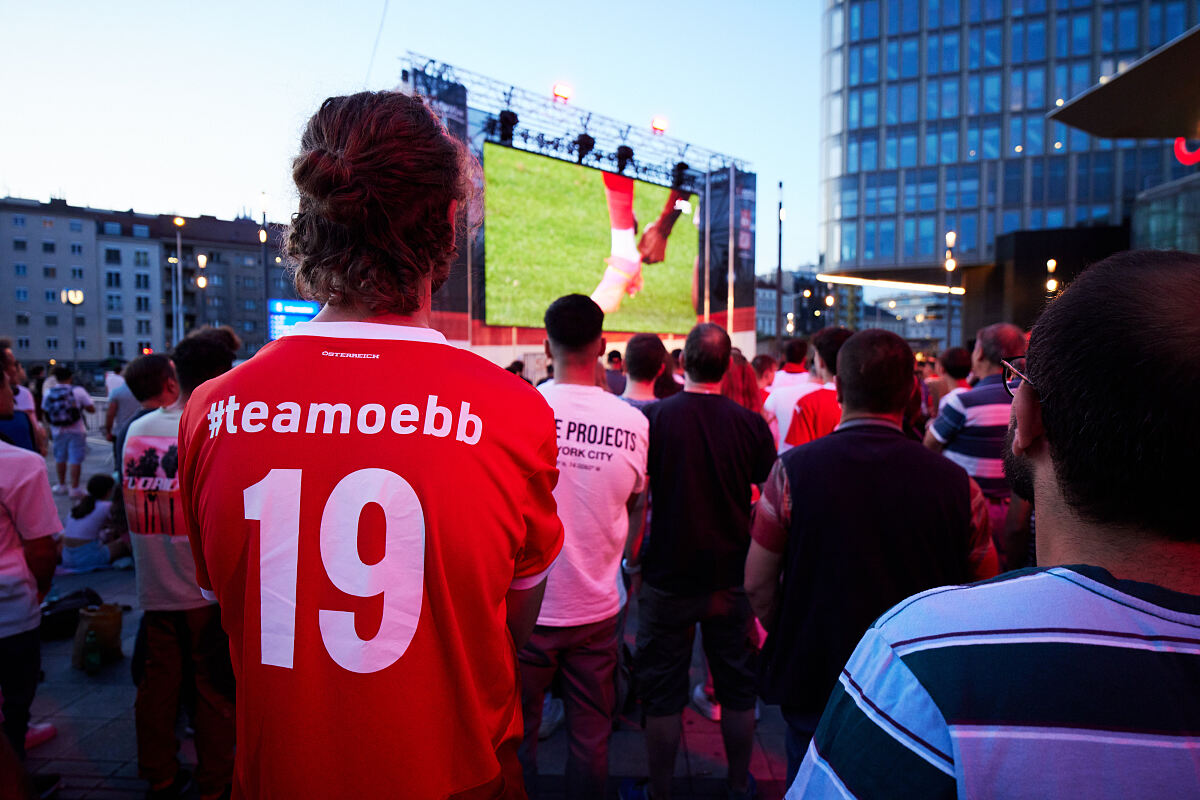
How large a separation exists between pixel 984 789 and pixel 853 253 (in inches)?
1674

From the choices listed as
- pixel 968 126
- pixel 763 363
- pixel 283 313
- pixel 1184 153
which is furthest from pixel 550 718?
pixel 968 126

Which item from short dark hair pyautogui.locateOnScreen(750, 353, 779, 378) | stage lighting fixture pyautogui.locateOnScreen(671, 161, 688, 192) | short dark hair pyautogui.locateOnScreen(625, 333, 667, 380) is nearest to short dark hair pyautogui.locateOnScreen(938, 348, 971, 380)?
short dark hair pyautogui.locateOnScreen(750, 353, 779, 378)

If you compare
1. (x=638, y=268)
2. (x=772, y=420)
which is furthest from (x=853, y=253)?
(x=772, y=420)

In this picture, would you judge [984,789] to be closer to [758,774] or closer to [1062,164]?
[758,774]

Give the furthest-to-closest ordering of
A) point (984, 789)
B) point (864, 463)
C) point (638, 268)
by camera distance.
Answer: point (638, 268), point (864, 463), point (984, 789)

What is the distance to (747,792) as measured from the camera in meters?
3.10

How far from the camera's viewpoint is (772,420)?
518 cm

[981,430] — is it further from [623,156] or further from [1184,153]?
[623,156]

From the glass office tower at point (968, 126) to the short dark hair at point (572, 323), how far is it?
40036 mm

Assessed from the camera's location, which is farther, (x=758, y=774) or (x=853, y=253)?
(x=853, y=253)

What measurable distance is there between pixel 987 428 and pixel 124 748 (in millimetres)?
5211

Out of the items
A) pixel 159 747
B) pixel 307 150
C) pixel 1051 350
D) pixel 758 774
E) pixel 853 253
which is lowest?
pixel 758 774

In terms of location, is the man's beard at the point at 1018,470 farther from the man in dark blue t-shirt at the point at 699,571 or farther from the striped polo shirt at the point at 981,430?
the striped polo shirt at the point at 981,430

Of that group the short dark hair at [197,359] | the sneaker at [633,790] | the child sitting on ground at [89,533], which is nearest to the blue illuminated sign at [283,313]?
the child sitting on ground at [89,533]
